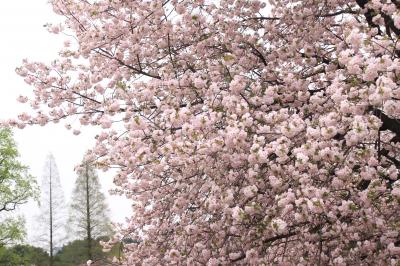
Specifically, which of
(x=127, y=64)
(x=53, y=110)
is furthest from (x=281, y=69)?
(x=53, y=110)

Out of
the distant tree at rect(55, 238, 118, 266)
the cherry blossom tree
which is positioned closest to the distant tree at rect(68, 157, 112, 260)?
the distant tree at rect(55, 238, 118, 266)

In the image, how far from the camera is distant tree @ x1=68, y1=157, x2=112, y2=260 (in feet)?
113

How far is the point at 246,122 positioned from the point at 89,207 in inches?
1273

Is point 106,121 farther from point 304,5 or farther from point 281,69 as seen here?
point 304,5

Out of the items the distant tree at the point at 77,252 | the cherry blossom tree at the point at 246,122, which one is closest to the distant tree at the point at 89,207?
the distant tree at the point at 77,252

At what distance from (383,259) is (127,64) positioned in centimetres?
440

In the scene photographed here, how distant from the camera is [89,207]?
115 feet

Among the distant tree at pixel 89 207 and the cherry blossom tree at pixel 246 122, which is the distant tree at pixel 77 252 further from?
the cherry blossom tree at pixel 246 122

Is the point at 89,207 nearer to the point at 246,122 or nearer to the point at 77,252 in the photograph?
the point at 77,252

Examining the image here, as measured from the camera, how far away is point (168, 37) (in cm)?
649

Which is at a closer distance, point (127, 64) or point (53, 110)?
point (127, 64)

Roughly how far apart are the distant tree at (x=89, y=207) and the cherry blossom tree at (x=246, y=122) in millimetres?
27470

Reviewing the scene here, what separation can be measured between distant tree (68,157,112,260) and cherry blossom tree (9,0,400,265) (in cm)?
2747

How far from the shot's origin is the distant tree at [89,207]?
3456cm
